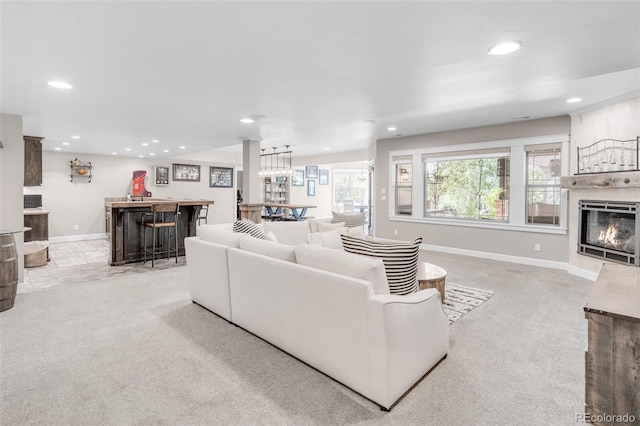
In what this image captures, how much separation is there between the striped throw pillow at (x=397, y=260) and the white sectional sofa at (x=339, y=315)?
0.64 ft

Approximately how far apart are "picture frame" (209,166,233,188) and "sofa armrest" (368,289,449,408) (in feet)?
31.5

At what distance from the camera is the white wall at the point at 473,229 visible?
5246 mm

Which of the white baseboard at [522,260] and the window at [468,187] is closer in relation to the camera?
the white baseboard at [522,260]

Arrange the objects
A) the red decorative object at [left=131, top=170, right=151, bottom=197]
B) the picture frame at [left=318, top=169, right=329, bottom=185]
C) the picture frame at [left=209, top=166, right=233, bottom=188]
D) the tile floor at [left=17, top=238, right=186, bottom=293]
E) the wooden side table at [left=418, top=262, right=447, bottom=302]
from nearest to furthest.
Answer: the wooden side table at [left=418, top=262, right=447, bottom=302] < the tile floor at [left=17, top=238, right=186, bottom=293] < the red decorative object at [left=131, top=170, right=151, bottom=197] < the picture frame at [left=209, top=166, right=233, bottom=188] < the picture frame at [left=318, top=169, right=329, bottom=185]

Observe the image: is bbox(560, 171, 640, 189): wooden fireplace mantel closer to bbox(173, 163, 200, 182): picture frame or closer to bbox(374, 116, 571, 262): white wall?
bbox(374, 116, 571, 262): white wall

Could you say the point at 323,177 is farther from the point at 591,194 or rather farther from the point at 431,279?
the point at 431,279

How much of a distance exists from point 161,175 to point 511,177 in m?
9.04

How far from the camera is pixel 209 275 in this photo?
3191 mm

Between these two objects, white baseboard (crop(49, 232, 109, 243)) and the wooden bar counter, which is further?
white baseboard (crop(49, 232, 109, 243))

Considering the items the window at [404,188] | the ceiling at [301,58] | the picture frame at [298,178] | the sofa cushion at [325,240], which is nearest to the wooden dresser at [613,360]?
the ceiling at [301,58]

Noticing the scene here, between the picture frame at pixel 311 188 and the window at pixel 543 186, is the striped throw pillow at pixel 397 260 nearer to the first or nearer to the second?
the window at pixel 543 186

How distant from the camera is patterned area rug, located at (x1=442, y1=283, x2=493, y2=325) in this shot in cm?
327

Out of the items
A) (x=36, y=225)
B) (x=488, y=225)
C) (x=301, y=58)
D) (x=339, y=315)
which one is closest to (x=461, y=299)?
(x=339, y=315)

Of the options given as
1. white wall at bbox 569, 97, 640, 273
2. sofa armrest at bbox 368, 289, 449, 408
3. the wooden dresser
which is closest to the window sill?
white wall at bbox 569, 97, 640, 273
